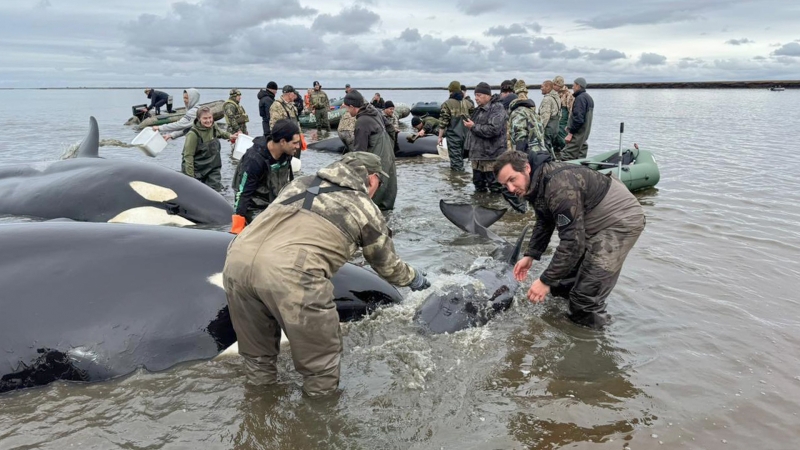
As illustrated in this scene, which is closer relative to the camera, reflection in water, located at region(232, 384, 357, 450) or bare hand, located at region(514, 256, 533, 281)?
reflection in water, located at region(232, 384, 357, 450)

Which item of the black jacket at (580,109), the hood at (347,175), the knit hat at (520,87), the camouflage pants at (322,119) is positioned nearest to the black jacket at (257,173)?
the hood at (347,175)

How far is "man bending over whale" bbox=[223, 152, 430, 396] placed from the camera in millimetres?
3850

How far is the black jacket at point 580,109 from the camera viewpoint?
596 inches

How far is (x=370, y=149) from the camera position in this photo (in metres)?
10.4

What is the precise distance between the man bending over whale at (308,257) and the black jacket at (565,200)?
196cm

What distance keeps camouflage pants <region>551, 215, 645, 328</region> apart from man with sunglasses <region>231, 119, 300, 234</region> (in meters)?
3.96

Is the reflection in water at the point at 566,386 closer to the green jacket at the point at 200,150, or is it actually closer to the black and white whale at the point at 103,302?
the black and white whale at the point at 103,302

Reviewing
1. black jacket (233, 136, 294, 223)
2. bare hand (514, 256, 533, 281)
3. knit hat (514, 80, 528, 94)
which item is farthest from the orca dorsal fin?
knit hat (514, 80, 528, 94)

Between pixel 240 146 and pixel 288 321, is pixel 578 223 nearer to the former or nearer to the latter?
pixel 288 321

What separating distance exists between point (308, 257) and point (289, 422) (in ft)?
4.68

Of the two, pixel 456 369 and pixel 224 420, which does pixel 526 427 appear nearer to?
pixel 456 369

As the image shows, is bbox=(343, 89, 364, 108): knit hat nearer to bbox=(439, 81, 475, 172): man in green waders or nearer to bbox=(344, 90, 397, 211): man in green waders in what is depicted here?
bbox=(344, 90, 397, 211): man in green waders

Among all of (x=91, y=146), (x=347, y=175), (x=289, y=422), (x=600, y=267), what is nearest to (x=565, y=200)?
(x=600, y=267)

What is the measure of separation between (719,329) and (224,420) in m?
5.59
